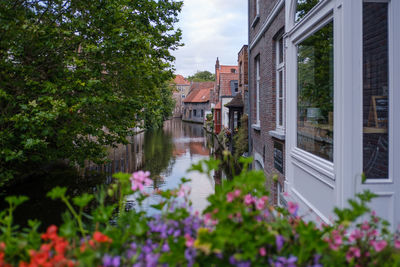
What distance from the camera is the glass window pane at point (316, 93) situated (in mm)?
4395

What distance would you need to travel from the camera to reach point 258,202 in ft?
6.63

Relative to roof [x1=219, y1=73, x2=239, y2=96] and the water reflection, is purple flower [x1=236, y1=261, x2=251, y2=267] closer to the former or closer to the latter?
the water reflection

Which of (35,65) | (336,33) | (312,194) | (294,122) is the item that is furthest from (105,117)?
(336,33)

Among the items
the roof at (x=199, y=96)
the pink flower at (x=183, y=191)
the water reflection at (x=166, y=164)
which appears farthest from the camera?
the roof at (x=199, y=96)

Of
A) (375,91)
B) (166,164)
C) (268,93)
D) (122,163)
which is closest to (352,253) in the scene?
(375,91)

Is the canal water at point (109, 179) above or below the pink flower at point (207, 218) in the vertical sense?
below

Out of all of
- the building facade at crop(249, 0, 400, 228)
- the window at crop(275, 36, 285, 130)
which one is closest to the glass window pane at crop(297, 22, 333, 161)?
the building facade at crop(249, 0, 400, 228)

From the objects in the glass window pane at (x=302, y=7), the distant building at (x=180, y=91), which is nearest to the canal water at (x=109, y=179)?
the glass window pane at (x=302, y=7)

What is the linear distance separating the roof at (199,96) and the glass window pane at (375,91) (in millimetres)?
60370

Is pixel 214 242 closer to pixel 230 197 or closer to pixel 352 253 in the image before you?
pixel 230 197

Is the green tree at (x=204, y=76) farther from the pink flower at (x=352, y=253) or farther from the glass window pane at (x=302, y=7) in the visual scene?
the pink flower at (x=352, y=253)

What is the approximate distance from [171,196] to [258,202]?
58cm

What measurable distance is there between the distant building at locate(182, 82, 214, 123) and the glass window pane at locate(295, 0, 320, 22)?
5712 cm

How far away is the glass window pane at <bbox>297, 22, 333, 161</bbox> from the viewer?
14.4 ft
